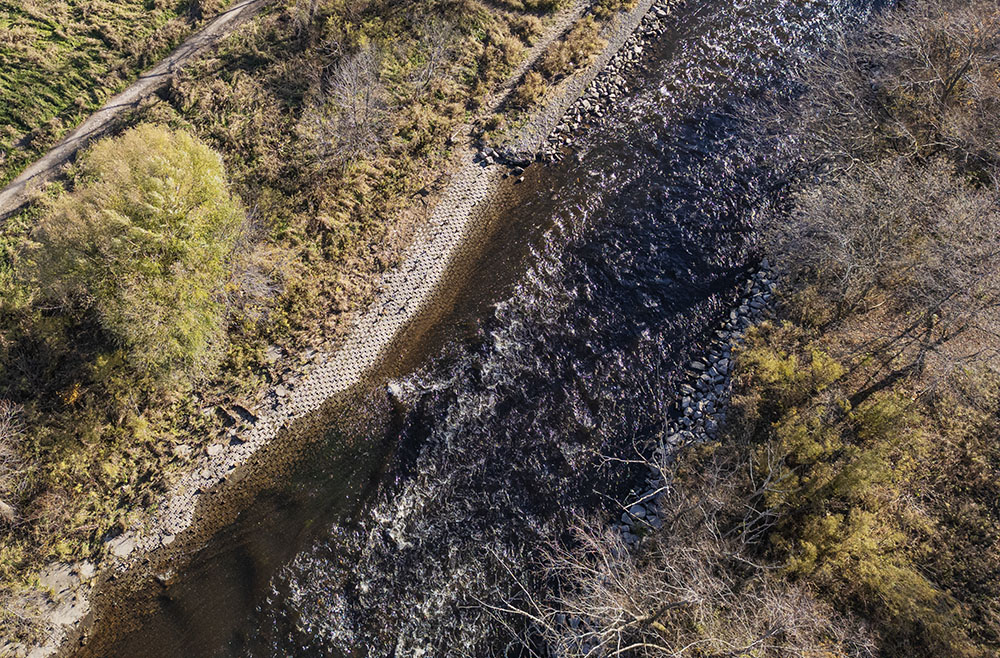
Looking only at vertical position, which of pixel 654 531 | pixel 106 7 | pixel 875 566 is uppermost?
pixel 106 7

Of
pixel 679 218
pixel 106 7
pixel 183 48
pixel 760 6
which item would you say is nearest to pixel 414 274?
pixel 679 218

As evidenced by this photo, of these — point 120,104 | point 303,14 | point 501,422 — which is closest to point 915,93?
point 501,422

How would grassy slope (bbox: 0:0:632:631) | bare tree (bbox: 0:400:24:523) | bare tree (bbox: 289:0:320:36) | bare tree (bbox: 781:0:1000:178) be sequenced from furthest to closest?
bare tree (bbox: 289:0:320:36)
bare tree (bbox: 781:0:1000:178)
grassy slope (bbox: 0:0:632:631)
bare tree (bbox: 0:400:24:523)

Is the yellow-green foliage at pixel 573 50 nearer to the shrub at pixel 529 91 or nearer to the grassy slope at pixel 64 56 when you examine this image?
the shrub at pixel 529 91

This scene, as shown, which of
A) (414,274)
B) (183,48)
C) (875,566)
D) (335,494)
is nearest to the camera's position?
(875,566)

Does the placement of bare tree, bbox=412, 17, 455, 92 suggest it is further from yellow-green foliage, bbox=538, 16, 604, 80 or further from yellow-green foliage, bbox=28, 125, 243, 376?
yellow-green foliage, bbox=28, 125, 243, 376

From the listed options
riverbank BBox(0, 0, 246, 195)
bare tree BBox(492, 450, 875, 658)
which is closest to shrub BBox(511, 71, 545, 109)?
riverbank BBox(0, 0, 246, 195)

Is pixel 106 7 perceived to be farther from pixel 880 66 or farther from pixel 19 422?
pixel 880 66
